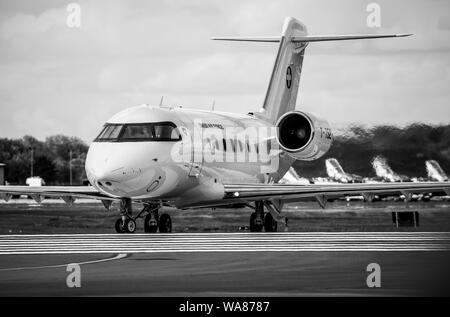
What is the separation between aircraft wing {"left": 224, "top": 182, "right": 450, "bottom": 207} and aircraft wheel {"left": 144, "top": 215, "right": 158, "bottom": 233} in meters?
3.40

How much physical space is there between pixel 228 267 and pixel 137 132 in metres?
15.1

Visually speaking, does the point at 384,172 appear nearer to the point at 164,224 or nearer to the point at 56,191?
the point at 164,224

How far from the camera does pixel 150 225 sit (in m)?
34.2

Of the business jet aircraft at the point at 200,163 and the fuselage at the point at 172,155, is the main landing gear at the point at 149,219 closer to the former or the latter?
the business jet aircraft at the point at 200,163

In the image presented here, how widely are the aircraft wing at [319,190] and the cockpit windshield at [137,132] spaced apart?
11.7ft

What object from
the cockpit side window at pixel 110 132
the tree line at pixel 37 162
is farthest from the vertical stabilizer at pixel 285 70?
the tree line at pixel 37 162

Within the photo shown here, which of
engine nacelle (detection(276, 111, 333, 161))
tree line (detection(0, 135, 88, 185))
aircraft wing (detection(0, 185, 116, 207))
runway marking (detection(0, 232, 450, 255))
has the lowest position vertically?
runway marking (detection(0, 232, 450, 255))

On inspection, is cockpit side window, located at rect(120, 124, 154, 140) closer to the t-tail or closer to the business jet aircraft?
the business jet aircraft

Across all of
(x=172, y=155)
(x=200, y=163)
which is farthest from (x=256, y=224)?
(x=172, y=155)

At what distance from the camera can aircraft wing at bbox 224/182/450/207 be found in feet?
111

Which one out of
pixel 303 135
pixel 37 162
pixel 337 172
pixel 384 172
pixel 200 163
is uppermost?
pixel 37 162

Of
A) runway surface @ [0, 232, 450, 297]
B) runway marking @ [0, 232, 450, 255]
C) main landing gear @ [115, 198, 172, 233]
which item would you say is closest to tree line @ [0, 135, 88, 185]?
main landing gear @ [115, 198, 172, 233]
